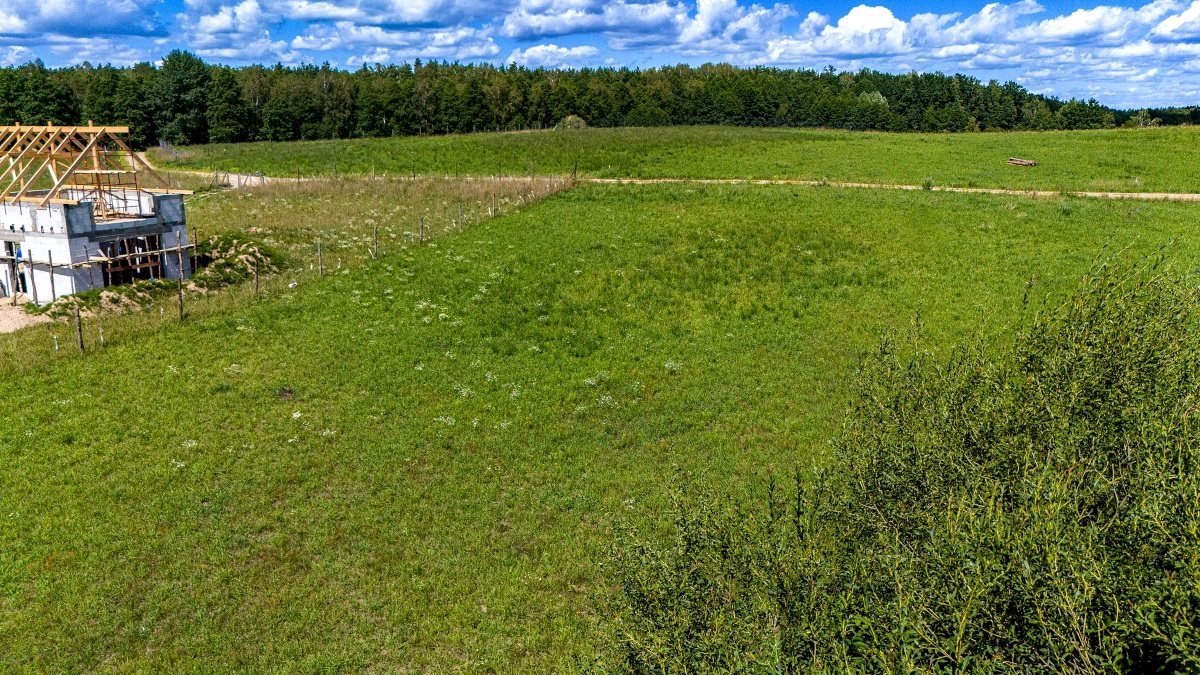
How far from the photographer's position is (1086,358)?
10.8 m

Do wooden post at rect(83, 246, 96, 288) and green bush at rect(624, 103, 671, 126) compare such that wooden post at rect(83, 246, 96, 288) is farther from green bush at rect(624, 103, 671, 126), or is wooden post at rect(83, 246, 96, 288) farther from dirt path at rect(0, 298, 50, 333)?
green bush at rect(624, 103, 671, 126)

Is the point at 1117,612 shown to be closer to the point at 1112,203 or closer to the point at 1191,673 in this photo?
the point at 1191,673

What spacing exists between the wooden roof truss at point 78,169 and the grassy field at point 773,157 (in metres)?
38.4

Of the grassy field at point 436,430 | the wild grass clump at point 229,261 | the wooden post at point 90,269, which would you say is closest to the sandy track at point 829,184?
the grassy field at point 436,430

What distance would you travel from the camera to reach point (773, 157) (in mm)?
78250

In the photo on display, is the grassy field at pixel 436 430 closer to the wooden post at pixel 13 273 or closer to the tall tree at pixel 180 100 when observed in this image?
the wooden post at pixel 13 273

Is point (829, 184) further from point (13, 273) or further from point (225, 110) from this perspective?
point (225, 110)

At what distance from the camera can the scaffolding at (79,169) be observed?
40.0 metres

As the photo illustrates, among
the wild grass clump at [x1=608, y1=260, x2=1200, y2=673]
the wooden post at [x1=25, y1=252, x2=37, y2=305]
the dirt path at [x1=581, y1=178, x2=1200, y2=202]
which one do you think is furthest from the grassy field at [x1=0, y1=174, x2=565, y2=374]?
the wild grass clump at [x1=608, y1=260, x2=1200, y2=673]

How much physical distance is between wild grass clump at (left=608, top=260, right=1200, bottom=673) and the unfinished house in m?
33.2

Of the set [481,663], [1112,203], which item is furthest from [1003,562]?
[1112,203]

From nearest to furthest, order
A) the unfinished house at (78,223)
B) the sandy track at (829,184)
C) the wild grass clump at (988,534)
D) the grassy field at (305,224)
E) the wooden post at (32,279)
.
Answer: the wild grass clump at (988,534) → the grassy field at (305,224) → the unfinished house at (78,223) → the wooden post at (32,279) → the sandy track at (829,184)

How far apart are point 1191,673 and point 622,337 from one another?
2708 cm

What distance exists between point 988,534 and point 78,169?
49.4m
